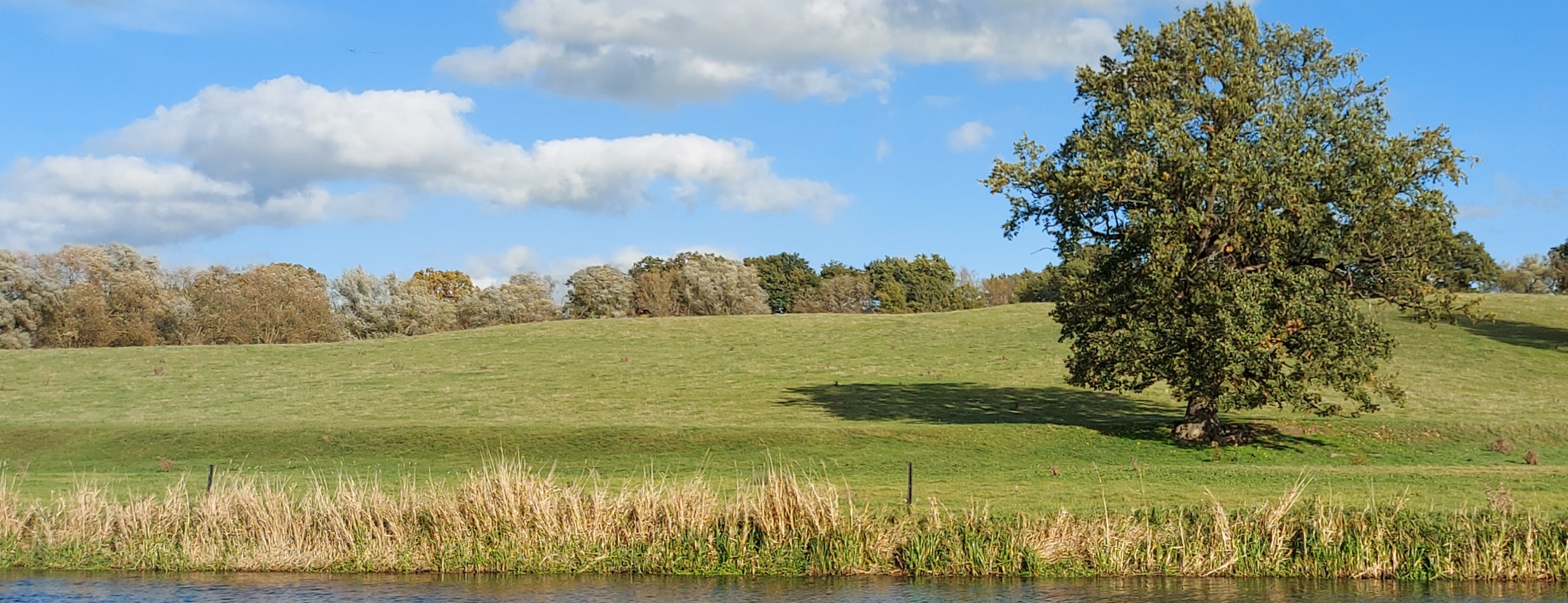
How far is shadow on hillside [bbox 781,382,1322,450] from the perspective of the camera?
40469mm

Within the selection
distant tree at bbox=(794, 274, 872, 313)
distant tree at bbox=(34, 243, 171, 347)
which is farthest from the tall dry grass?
distant tree at bbox=(794, 274, 872, 313)

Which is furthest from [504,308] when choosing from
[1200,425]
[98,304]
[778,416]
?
[1200,425]

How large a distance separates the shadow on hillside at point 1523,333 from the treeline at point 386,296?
3038 centimetres

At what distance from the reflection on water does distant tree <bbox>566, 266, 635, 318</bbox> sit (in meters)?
104

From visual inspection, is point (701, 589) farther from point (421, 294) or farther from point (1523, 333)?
point (421, 294)

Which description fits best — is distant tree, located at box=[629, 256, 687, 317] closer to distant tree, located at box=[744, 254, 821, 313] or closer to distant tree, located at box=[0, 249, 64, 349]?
distant tree, located at box=[744, 254, 821, 313]

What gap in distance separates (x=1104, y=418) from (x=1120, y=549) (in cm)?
2533

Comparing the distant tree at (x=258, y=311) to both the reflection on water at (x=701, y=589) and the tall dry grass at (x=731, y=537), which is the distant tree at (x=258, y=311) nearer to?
the tall dry grass at (x=731, y=537)

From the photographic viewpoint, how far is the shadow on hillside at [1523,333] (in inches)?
2554

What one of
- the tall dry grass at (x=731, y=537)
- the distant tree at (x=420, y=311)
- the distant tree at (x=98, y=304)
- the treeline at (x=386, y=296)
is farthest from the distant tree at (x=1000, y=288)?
the tall dry grass at (x=731, y=537)

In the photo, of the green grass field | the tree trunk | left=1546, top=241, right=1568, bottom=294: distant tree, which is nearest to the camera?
the green grass field

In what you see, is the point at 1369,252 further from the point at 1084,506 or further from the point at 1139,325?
the point at 1084,506

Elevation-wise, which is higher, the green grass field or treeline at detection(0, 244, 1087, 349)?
treeline at detection(0, 244, 1087, 349)

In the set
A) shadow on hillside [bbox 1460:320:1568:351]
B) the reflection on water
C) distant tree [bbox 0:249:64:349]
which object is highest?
distant tree [bbox 0:249:64:349]
